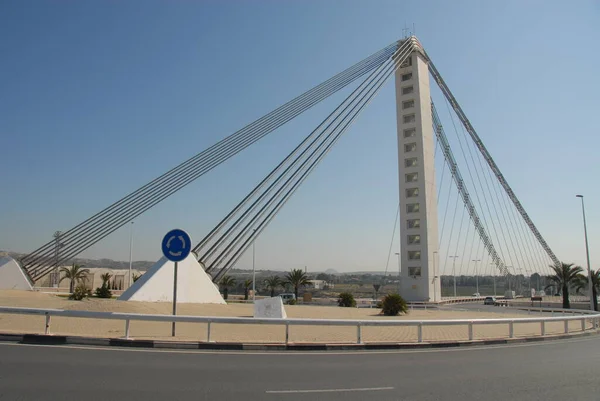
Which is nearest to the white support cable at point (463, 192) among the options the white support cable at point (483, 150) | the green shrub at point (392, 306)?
the white support cable at point (483, 150)

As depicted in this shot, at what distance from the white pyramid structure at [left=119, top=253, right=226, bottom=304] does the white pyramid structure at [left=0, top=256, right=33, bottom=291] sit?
25.4 ft

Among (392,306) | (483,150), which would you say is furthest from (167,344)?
(483,150)

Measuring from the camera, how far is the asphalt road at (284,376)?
22.0ft

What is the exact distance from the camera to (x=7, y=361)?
8531mm

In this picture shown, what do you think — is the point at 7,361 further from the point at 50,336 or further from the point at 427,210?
the point at 427,210

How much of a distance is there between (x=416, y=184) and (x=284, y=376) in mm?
47725

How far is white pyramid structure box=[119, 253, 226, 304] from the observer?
22.3 metres

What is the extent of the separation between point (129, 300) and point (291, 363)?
1381 cm

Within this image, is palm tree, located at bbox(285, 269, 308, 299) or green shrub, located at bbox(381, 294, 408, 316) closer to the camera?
green shrub, located at bbox(381, 294, 408, 316)

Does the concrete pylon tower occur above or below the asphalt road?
above

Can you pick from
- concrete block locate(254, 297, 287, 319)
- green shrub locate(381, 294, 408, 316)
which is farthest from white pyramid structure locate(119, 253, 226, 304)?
green shrub locate(381, 294, 408, 316)

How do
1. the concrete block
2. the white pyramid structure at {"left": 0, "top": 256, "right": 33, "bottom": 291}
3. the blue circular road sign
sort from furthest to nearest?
the white pyramid structure at {"left": 0, "top": 256, "right": 33, "bottom": 291} → the concrete block → the blue circular road sign

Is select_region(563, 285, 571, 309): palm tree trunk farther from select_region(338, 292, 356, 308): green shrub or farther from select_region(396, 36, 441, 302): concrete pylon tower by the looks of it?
select_region(338, 292, 356, 308): green shrub

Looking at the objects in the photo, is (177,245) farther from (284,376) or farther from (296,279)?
(296,279)
